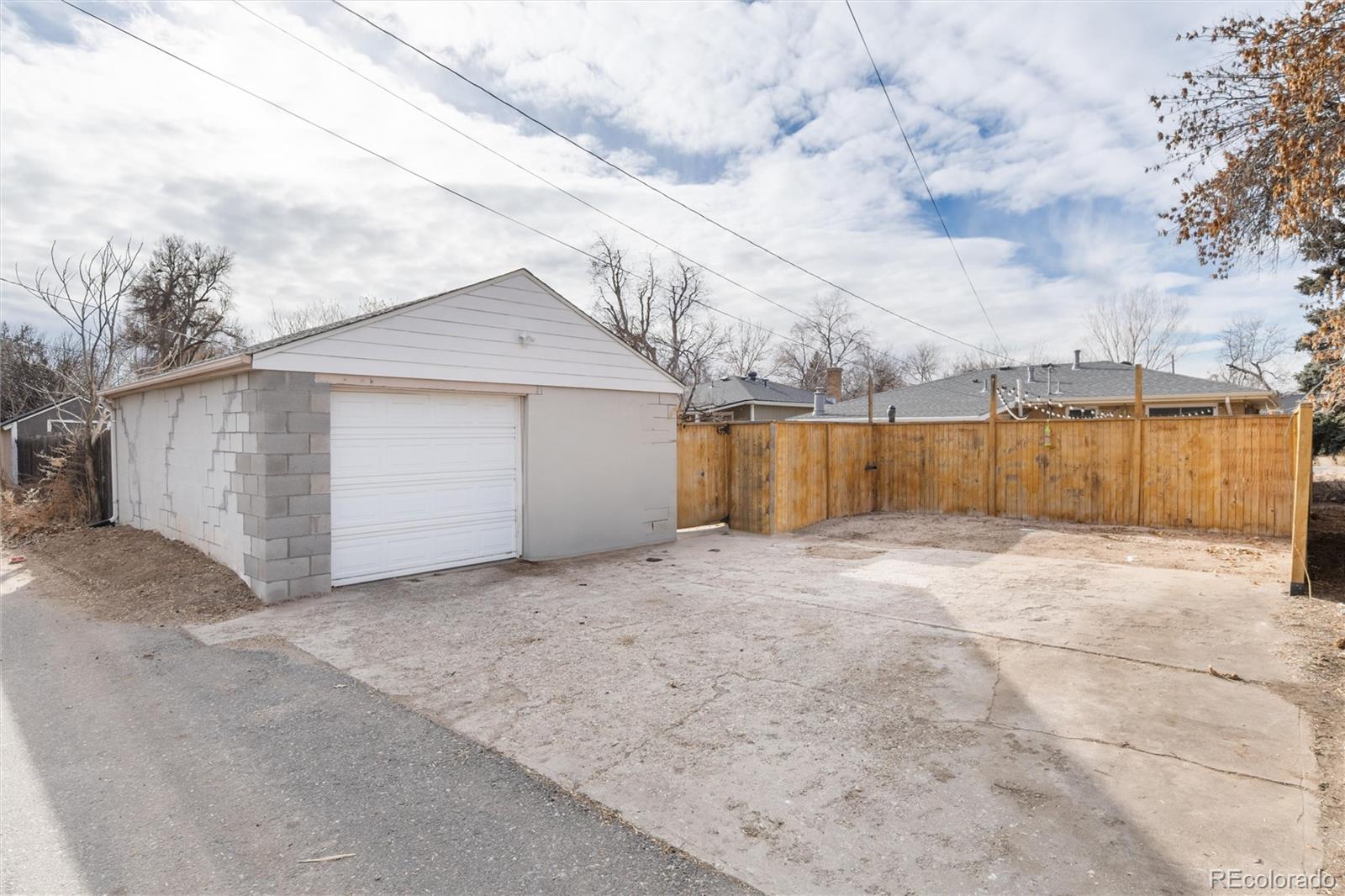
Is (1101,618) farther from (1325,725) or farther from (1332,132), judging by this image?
(1332,132)

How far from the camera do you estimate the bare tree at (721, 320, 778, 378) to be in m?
32.6

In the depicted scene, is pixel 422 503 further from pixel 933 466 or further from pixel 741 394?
pixel 741 394

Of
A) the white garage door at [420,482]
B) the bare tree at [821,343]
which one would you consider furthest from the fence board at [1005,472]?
the bare tree at [821,343]

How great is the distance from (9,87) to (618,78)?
741 cm

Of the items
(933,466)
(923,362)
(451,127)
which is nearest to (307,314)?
(451,127)

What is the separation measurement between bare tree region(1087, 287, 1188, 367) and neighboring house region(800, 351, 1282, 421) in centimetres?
1155

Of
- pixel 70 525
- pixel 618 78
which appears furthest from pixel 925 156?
pixel 70 525

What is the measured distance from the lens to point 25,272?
1243 centimetres

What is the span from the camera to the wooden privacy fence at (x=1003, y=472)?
9133 millimetres

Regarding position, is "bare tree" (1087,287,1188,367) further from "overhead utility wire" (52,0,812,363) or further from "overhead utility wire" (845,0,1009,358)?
"overhead utility wire" (52,0,812,363)

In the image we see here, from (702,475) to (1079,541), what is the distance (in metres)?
5.47

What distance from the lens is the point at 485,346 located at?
7.57 metres

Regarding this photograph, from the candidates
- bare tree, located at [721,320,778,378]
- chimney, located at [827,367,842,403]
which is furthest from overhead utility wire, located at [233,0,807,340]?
bare tree, located at [721,320,778,378]

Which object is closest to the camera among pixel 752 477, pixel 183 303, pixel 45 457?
pixel 752 477
